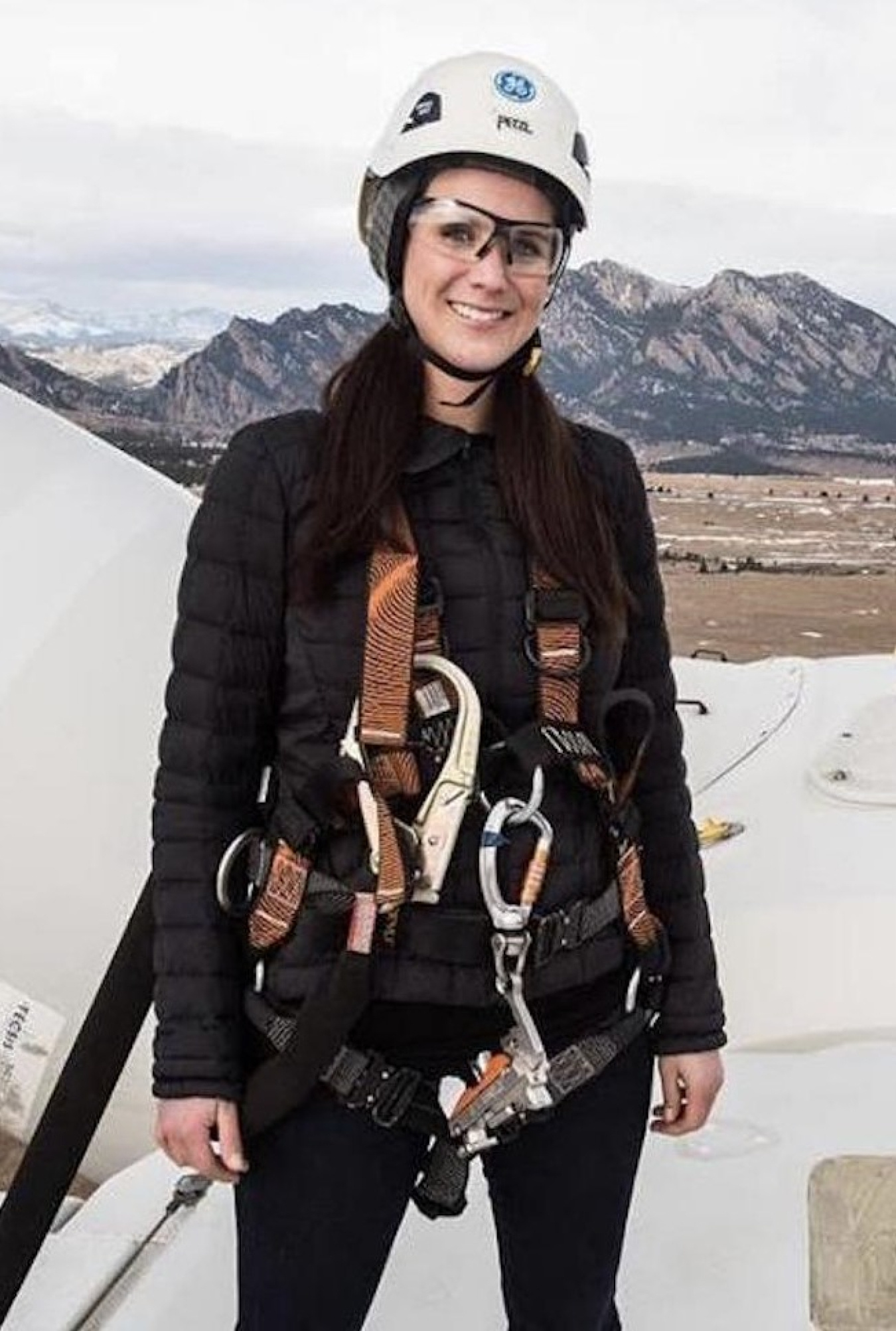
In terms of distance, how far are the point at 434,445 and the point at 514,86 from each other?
0.48m

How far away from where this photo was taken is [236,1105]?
1.74 m

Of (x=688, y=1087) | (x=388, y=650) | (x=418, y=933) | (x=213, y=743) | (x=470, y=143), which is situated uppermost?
(x=470, y=143)

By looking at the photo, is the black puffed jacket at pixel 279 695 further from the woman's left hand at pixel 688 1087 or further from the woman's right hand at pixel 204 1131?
the woman's left hand at pixel 688 1087

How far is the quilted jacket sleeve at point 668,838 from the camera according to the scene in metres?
1.93

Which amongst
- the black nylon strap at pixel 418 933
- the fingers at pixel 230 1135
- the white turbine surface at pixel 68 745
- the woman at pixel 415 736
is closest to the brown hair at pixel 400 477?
the woman at pixel 415 736

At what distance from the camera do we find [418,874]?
5.48ft

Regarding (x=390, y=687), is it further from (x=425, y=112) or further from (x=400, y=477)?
(x=425, y=112)

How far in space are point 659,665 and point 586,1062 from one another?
497 mm

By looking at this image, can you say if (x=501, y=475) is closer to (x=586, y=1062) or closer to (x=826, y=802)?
(x=586, y=1062)

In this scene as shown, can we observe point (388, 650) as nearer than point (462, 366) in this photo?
Yes

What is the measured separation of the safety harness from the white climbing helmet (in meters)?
0.39

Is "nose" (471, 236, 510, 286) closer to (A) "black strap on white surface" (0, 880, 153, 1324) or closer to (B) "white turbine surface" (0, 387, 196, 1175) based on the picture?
(A) "black strap on white surface" (0, 880, 153, 1324)

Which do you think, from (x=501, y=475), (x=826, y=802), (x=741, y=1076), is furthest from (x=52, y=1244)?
(x=826, y=802)

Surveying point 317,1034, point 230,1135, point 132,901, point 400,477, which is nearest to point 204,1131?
point 230,1135
